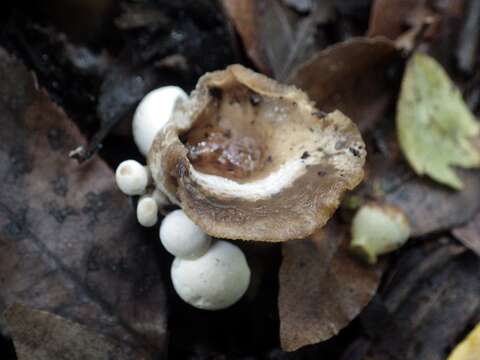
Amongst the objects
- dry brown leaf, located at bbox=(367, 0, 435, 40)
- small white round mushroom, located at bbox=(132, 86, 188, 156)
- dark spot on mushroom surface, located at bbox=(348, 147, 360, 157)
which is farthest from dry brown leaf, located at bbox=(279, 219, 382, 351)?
dry brown leaf, located at bbox=(367, 0, 435, 40)

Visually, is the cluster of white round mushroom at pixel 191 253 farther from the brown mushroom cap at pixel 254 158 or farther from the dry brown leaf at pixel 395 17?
the dry brown leaf at pixel 395 17

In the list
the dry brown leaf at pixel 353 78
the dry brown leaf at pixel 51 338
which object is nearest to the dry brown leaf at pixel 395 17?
the dry brown leaf at pixel 353 78

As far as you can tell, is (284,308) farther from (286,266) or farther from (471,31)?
(471,31)

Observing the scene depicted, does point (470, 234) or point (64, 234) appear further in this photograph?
point (470, 234)

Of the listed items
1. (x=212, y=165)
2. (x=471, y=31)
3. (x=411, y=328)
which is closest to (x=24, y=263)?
(x=212, y=165)

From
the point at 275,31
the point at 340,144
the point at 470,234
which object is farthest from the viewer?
the point at 275,31

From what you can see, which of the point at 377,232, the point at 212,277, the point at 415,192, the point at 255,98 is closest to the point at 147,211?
the point at 212,277

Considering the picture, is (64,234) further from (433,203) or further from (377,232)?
(433,203)

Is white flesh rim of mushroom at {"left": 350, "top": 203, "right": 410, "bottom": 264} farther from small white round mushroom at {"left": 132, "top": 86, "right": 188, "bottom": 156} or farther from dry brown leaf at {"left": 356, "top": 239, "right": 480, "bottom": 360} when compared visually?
small white round mushroom at {"left": 132, "top": 86, "right": 188, "bottom": 156}
